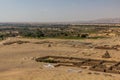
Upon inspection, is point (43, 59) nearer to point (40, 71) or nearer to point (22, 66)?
point (22, 66)

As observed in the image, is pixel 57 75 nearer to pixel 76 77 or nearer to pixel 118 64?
pixel 76 77

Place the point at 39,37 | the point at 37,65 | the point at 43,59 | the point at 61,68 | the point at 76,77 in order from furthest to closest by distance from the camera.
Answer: the point at 39,37 < the point at 43,59 < the point at 37,65 < the point at 61,68 < the point at 76,77

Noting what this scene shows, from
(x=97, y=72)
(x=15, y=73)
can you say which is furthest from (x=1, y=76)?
(x=97, y=72)

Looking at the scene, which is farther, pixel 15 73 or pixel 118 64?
pixel 118 64

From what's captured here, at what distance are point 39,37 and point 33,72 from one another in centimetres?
4818

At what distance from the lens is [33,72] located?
2572cm

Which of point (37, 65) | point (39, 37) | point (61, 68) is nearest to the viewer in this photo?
point (61, 68)

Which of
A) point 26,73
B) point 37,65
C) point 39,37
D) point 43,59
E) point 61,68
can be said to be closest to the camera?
point 26,73

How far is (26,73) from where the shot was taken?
25.3m

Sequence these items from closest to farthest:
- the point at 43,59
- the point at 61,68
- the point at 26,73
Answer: the point at 26,73 → the point at 61,68 → the point at 43,59

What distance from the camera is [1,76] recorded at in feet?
79.9

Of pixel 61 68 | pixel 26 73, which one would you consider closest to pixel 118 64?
pixel 61 68

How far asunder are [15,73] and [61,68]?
5283 millimetres

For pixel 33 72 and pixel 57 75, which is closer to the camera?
pixel 57 75
